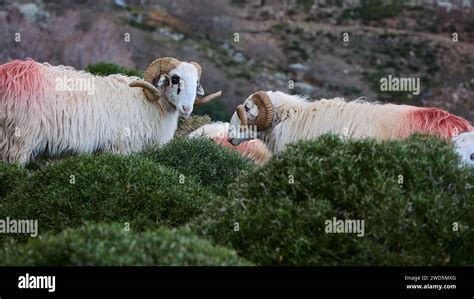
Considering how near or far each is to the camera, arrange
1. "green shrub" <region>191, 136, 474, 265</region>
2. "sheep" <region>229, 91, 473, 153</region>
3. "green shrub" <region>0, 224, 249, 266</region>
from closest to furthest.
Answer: "green shrub" <region>0, 224, 249, 266</region> < "green shrub" <region>191, 136, 474, 265</region> < "sheep" <region>229, 91, 473, 153</region>

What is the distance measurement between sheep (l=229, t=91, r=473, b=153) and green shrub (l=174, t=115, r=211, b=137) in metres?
2.85

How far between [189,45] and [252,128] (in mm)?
22173

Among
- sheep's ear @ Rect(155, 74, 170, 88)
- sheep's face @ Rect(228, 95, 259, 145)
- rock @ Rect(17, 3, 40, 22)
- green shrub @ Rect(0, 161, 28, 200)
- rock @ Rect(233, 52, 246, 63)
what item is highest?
rock @ Rect(17, 3, 40, 22)

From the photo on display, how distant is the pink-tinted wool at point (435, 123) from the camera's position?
14875 millimetres

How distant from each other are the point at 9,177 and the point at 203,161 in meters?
2.44

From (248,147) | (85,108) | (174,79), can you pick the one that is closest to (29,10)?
(248,147)

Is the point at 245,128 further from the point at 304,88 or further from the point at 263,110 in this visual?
the point at 304,88

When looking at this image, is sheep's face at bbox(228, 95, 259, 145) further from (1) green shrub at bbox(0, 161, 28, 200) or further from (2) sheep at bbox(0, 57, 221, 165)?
(1) green shrub at bbox(0, 161, 28, 200)

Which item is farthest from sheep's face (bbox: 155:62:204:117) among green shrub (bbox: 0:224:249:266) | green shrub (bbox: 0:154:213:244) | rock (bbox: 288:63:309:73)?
rock (bbox: 288:63:309:73)

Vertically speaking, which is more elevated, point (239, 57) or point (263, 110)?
point (239, 57)

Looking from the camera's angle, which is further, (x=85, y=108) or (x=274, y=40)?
(x=274, y=40)

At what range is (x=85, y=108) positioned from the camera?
16.1m

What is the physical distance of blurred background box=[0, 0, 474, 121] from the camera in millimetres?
35625
